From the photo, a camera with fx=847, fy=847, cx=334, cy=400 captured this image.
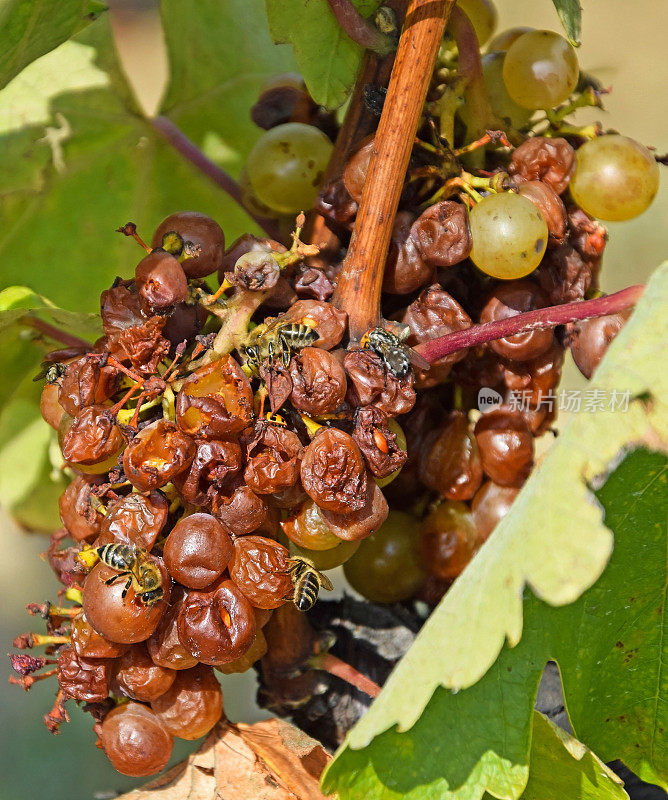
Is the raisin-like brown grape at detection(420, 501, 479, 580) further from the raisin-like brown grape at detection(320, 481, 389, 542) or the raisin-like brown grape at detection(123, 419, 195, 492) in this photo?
the raisin-like brown grape at detection(123, 419, 195, 492)

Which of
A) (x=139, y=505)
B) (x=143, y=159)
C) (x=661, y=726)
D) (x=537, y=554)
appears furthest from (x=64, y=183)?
(x=661, y=726)

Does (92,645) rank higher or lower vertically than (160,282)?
lower

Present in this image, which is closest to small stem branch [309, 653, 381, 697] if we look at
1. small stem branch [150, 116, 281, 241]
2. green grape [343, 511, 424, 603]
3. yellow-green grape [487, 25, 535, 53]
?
green grape [343, 511, 424, 603]

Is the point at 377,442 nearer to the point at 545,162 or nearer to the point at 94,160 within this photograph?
the point at 545,162

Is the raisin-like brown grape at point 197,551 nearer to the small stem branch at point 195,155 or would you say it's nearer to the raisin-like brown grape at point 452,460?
the raisin-like brown grape at point 452,460

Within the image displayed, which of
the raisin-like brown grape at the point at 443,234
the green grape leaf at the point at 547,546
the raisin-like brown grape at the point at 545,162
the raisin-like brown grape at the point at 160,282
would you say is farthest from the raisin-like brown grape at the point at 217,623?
the raisin-like brown grape at the point at 545,162

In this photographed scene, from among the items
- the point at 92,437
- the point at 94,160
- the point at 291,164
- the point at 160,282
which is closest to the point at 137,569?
the point at 92,437
